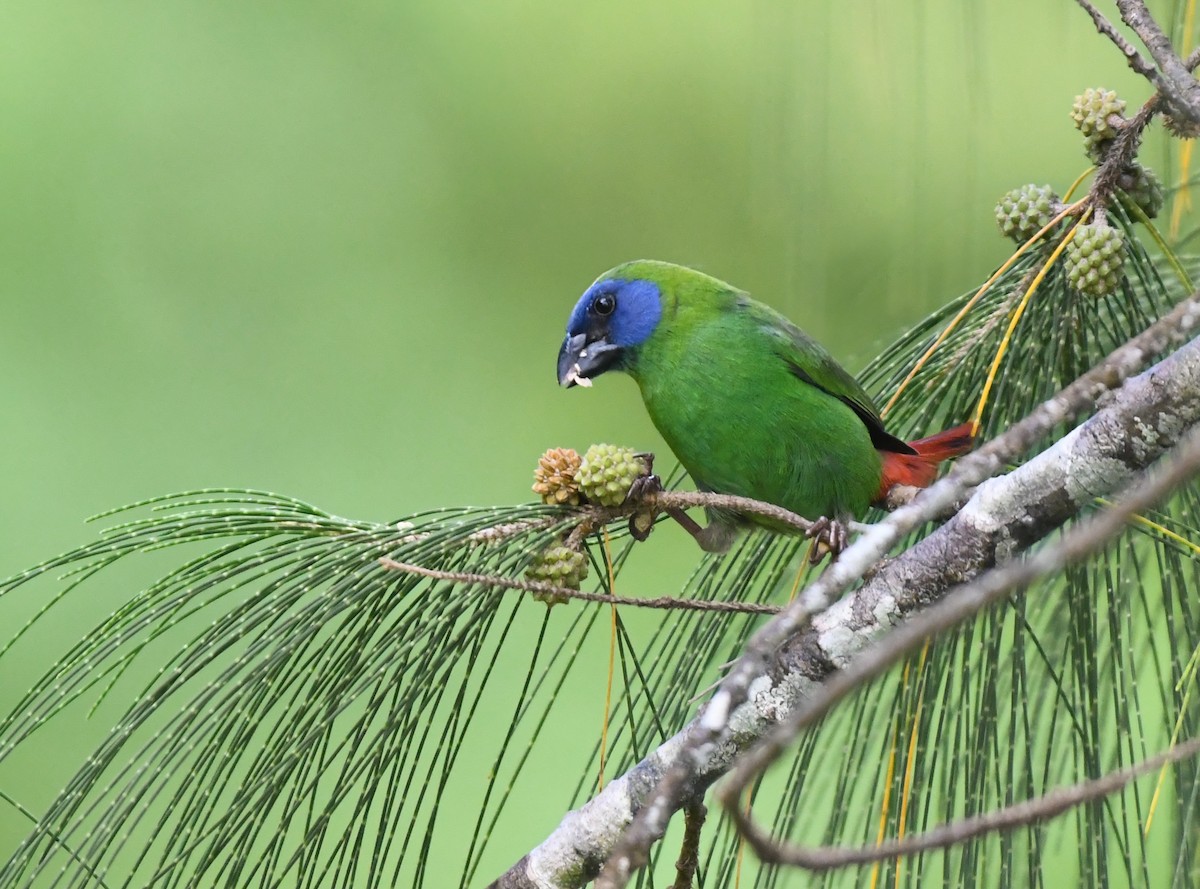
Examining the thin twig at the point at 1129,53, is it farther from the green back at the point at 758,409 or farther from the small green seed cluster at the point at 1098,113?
the green back at the point at 758,409

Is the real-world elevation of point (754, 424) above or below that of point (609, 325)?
below

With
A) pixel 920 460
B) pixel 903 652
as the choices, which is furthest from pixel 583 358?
pixel 903 652

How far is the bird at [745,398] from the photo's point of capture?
5.69 feet

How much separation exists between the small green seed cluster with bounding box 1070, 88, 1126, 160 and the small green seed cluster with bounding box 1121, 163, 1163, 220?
38 millimetres

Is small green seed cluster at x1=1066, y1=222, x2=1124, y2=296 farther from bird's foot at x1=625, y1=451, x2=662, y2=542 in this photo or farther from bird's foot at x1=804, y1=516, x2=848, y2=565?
bird's foot at x1=625, y1=451, x2=662, y2=542

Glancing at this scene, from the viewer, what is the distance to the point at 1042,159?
3070 millimetres

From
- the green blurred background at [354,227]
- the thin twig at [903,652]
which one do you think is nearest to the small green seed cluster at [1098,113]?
the thin twig at [903,652]

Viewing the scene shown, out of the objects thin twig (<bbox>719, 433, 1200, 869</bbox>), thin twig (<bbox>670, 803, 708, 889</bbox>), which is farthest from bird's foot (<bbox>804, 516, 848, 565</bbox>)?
thin twig (<bbox>719, 433, 1200, 869</bbox>)

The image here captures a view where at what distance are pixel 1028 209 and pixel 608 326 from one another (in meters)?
0.71

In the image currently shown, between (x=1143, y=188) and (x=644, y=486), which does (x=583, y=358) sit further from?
(x=1143, y=188)

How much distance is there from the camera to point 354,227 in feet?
12.0

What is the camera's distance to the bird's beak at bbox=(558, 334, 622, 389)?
1.86 meters

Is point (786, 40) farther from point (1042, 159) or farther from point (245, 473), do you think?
point (245, 473)

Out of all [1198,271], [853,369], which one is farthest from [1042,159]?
[1198,271]
